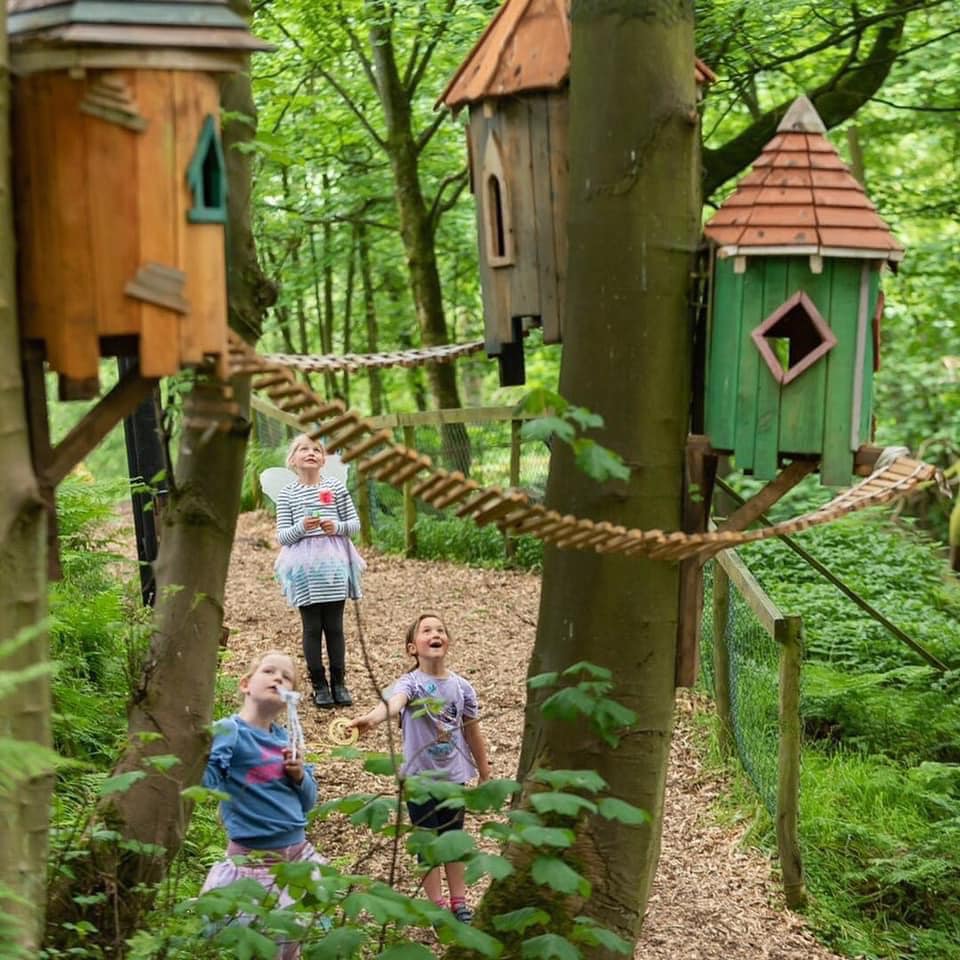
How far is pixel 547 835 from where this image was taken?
10.7 feet

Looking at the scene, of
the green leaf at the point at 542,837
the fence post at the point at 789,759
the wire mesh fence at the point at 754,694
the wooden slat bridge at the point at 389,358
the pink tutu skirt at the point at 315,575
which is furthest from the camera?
the pink tutu skirt at the point at 315,575

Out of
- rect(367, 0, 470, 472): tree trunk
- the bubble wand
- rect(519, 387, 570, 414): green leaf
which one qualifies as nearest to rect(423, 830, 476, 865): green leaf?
the bubble wand

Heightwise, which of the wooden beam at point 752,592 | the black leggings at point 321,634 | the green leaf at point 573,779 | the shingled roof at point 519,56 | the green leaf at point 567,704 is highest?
the shingled roof at point 519,56

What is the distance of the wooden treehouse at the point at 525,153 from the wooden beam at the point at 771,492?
34.2 inches

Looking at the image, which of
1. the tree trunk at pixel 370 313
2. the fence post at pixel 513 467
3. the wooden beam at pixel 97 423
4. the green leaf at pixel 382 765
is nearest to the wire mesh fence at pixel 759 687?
the green leaf at pixel 382 765

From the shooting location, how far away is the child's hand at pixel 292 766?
4.41m

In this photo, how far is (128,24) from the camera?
260 centimetres

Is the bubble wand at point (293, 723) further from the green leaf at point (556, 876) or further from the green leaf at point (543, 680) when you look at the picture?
the green leaf at point (556, 876)

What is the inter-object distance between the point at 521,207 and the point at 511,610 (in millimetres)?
6150

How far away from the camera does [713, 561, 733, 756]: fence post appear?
7402 millimetres

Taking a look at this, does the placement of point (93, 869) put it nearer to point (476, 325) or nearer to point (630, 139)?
point (630, 139)

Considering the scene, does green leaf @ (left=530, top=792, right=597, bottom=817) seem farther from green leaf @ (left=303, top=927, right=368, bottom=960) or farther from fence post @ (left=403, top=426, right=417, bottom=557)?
fence post @ (left=403, top=426, right=417, bottom=557)

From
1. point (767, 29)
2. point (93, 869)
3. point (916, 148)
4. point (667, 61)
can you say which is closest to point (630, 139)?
point (667, 61)

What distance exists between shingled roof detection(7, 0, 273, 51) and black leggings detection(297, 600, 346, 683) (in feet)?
17.0
